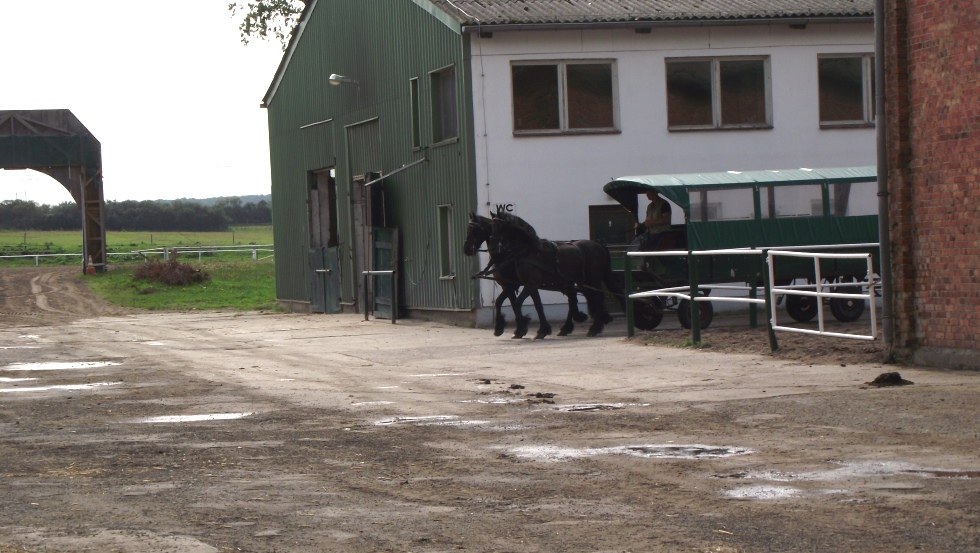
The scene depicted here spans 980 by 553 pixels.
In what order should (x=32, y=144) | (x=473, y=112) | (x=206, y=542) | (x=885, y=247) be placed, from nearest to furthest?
(x=206, y=542), (x=885, y=247), (x=473, y=112), (x=32, y=144)

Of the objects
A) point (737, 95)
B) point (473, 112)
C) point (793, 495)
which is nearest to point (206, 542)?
point (793, 495)

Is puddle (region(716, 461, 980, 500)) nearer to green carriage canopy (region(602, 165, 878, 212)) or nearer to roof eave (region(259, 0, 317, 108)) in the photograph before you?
green carriage canopy (region(602, 165, 878, 212))

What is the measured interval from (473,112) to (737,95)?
5.32 metres

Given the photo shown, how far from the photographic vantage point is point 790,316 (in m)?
23.1

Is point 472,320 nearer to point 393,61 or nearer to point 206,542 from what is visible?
point 393,61

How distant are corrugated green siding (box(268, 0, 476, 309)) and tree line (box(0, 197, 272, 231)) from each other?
77245mm

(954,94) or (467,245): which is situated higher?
(954,94)

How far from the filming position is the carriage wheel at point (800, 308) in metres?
22.7

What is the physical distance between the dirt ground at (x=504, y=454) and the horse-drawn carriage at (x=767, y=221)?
11.1 ft

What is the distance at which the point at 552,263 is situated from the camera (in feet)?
73.9

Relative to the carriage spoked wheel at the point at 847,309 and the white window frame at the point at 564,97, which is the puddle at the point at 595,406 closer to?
the carriage spoked wheel at the point at 847,309

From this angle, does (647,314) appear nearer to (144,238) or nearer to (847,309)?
(847,309)

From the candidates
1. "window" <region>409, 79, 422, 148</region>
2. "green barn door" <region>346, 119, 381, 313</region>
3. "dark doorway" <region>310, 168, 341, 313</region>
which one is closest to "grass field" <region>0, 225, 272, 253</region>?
"dark doorway" <region>310, 168, 341, 313</region>

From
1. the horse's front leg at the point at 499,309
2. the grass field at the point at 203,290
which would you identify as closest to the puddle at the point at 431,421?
the horse's front leg at the point at 499,309
